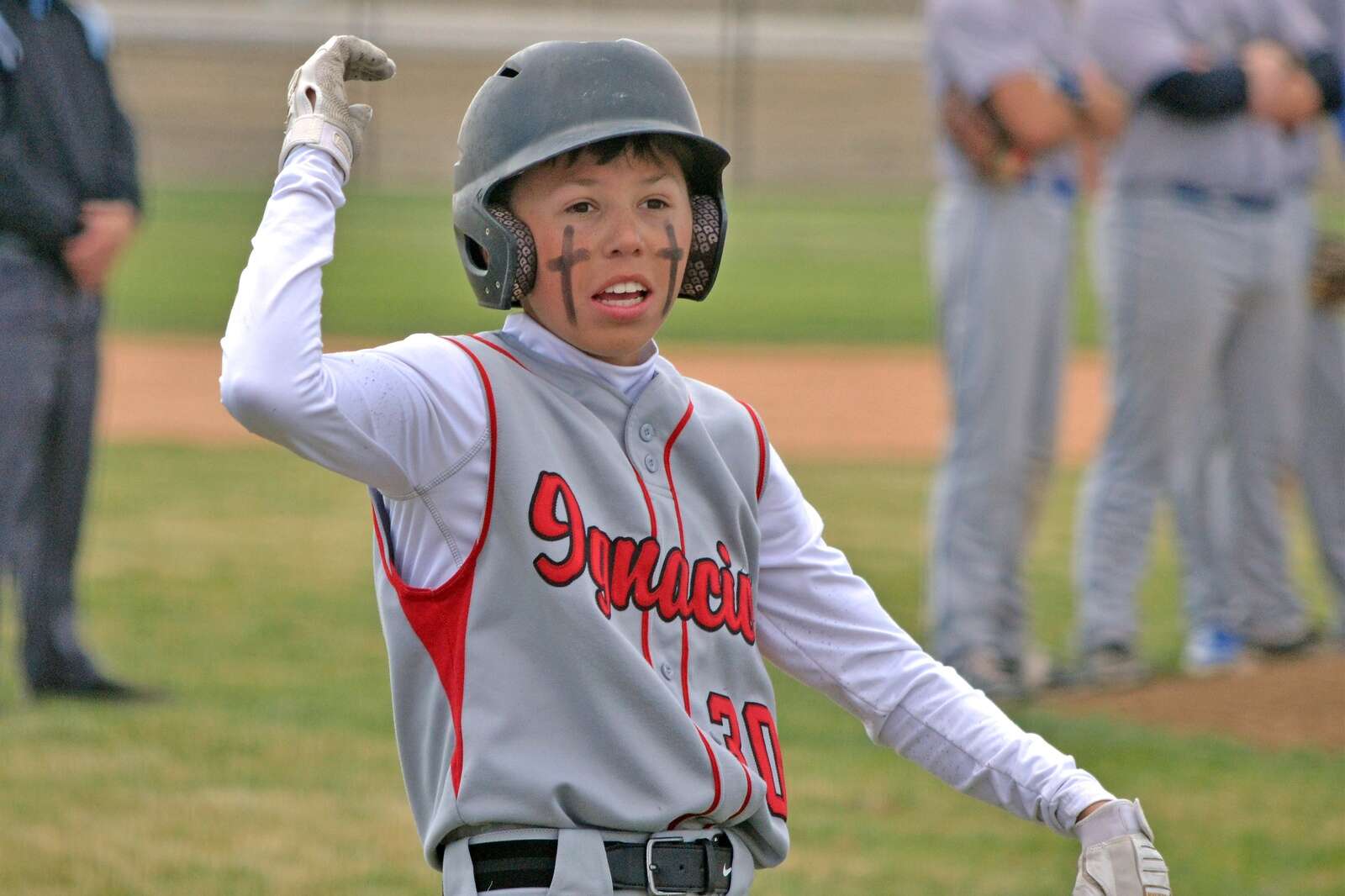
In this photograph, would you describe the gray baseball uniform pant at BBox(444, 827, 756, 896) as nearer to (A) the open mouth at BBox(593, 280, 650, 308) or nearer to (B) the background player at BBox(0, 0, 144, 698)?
(A) the open mouth at BBox(593, 280, 650, 308)

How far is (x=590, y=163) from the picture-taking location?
7.71 feet

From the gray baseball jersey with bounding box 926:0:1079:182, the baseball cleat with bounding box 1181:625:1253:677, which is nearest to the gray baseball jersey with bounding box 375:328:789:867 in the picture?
the gray baseball jersey with bounding box 926:0:1079:182

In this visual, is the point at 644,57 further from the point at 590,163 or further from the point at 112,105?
the point at 112,105

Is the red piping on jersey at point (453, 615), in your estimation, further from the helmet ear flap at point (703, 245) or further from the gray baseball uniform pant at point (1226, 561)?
the gray baseball uniform pant at point (1226, 561)

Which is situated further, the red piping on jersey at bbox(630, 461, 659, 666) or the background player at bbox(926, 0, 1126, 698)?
the background player at bbox(926, 0, 1126, 698)

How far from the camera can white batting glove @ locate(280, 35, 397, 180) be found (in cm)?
217

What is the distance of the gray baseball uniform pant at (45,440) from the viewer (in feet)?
18.1

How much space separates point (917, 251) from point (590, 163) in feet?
78.9

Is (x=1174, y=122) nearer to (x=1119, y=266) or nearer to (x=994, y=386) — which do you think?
(x=1119, y=266)

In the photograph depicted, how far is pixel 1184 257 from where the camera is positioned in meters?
6.14

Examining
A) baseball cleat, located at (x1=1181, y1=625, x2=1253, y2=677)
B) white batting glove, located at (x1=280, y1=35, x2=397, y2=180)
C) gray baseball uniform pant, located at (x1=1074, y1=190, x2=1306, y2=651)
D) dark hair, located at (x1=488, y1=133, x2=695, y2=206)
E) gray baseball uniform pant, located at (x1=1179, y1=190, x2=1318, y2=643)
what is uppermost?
white batting glove, located at (x1=280, y1=35, x2=397, y2=180)

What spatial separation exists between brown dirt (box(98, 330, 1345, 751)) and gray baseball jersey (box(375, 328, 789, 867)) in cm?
415

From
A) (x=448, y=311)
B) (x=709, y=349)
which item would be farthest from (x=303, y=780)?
(x=448, y=311)

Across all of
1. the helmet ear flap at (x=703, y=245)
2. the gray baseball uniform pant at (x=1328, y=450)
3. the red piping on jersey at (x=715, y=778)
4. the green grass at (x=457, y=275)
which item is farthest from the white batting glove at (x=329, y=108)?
the green grass at (x=457, y=275)
